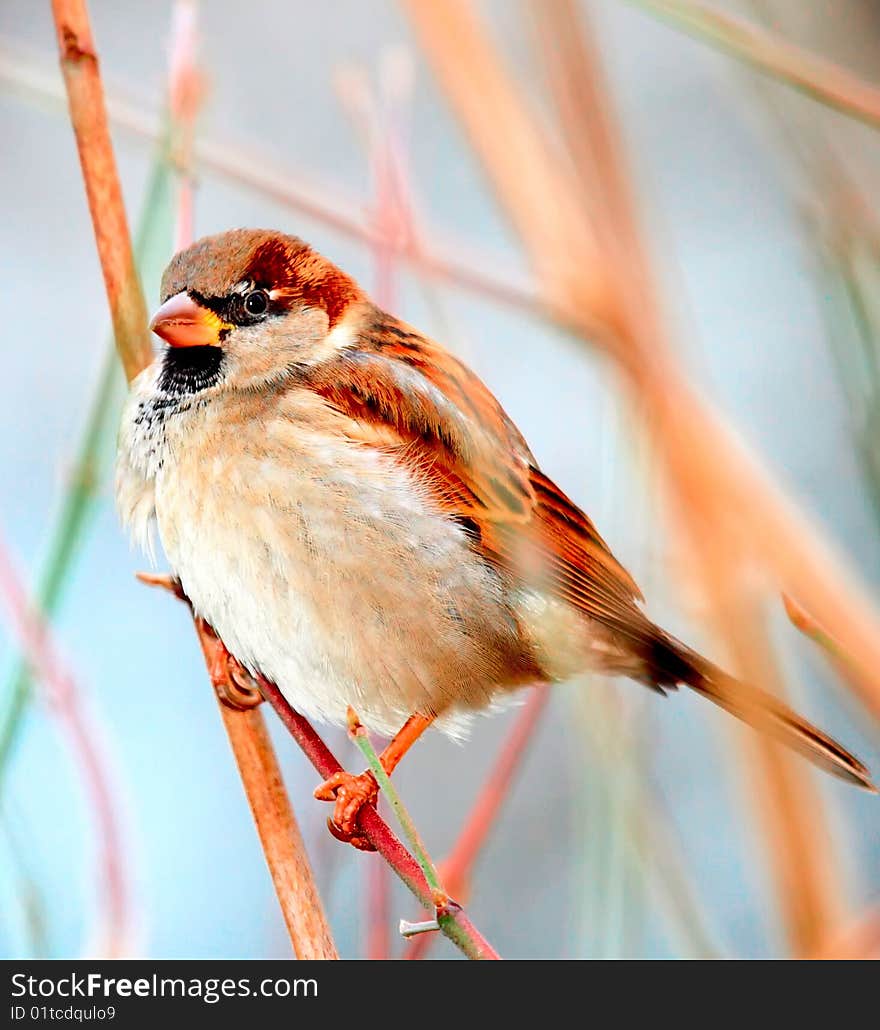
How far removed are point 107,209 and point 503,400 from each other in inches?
52.7

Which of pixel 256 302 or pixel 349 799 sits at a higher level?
pixel 256 302

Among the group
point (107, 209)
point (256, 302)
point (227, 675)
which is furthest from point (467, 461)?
point (107, 209)

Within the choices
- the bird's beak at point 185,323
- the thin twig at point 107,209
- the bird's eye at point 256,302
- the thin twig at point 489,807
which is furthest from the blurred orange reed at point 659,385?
the bird's eye at point 256,302

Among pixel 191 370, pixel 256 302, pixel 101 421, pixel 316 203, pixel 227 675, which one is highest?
pixel 256 302

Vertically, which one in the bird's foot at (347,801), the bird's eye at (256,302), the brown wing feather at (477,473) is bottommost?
the bird's foot at (347,801)

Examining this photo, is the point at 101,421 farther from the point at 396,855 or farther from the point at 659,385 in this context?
the point at 659,385

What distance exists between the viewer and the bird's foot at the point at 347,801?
1811 millimetres

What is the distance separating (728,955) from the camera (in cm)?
122

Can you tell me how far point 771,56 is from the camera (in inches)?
46.3

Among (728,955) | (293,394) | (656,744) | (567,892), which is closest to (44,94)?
(293,394)

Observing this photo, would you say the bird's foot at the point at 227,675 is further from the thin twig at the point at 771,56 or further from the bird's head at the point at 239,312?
the thin twig at the point at 771,56

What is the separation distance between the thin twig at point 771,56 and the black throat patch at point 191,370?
99cm
